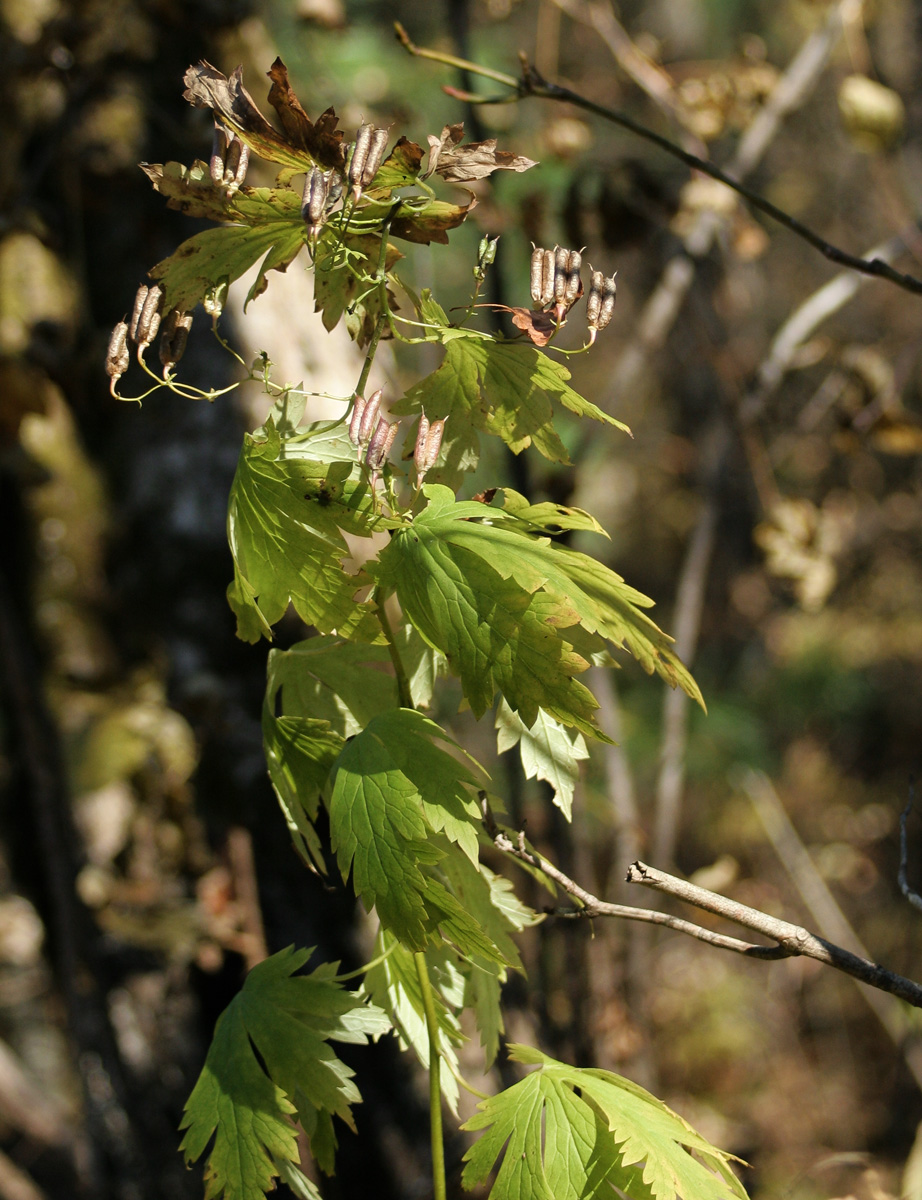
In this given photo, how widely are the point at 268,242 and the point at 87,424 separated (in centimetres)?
120

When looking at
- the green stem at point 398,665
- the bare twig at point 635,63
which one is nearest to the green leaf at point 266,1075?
the green stem at point 398,665

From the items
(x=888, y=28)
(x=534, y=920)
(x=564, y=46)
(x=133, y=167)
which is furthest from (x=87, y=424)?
(x=888, y=28)

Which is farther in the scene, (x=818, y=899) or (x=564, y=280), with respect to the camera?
(x=818, y=899)

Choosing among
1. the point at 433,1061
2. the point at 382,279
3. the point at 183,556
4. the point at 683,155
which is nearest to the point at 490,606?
the point at 382,279

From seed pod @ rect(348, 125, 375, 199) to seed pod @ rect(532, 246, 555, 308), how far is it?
13 cm

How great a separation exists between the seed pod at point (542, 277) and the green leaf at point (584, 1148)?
1.71 ft

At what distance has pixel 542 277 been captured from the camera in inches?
24.2

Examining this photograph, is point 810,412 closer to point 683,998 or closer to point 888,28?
point 683,998

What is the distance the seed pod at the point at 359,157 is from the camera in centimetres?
55

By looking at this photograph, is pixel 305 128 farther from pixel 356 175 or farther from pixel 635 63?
pixel 635 63

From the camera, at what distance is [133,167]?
5.23ft

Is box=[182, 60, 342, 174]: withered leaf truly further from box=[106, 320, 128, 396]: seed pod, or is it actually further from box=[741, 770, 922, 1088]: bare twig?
box=[741, 770, 922, 1088]: bare twig

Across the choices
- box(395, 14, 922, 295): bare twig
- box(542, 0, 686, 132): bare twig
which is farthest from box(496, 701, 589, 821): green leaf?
box(542, 0, 686, 132): bare twig

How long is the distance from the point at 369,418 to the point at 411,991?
43cm
